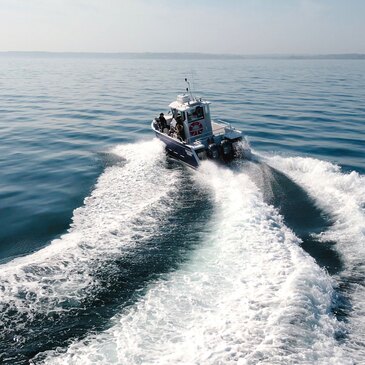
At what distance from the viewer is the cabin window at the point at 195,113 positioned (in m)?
19.3

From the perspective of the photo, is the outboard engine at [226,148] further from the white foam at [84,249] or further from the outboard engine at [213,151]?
the white foam at [84,249]

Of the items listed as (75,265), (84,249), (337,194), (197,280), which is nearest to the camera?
(197,280)

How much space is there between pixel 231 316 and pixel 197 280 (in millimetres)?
1493

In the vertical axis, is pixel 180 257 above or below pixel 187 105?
below

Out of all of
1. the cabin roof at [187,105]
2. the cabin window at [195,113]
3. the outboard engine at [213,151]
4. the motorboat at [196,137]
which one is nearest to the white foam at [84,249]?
the motorboat at [196,137]

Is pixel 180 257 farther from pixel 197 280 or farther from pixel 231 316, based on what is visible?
pixel 231 316

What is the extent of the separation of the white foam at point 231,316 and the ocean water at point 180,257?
28 millimetres

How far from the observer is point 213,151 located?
701 inches

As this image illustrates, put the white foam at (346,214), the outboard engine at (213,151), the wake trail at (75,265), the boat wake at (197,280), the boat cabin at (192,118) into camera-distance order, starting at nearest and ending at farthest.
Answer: the boat wake at (197,280), the wake trail at (75,265), the white foam at (346,214), the outboard engine at (213,151), the boat cabin at (192,118)

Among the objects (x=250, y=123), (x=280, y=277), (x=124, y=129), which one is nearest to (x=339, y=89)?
(x=250, y=123)

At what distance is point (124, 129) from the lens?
27.6 meters

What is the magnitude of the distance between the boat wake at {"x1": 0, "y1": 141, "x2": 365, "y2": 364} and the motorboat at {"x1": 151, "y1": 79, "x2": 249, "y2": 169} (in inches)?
159

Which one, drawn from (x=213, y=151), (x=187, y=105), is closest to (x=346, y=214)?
(x=213, y=151)

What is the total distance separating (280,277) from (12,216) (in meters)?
10.1
